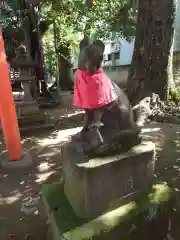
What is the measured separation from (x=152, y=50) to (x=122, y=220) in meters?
4.86

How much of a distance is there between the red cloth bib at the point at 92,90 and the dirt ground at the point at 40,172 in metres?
1.81

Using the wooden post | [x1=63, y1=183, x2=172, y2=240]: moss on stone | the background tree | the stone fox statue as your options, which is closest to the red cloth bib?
the stone fox statue

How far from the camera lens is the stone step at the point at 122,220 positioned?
252 centimetres

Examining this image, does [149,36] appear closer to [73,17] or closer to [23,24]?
[23,24]

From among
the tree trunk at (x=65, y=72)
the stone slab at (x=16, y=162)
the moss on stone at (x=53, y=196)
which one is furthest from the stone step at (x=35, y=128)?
the tree trunk at (x=65, y=72)

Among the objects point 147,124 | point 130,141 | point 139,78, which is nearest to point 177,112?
point 147,124

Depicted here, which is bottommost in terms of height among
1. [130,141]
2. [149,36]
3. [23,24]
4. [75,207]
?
[75,207]

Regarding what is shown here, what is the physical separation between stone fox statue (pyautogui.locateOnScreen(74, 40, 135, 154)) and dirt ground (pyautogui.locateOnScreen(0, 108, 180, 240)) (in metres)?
1.49

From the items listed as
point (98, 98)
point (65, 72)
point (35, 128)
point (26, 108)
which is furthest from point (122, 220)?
point (65, 72)

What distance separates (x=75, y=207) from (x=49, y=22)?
9.17 m

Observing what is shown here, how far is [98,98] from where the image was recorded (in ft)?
7.71

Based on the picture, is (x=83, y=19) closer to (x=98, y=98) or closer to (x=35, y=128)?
(x=35, y=128)

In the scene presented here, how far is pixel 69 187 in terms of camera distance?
113 inches

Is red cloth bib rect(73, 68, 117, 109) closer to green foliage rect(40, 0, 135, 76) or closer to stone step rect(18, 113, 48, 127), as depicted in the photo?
stone step rect(18, 113, 48, 127)
